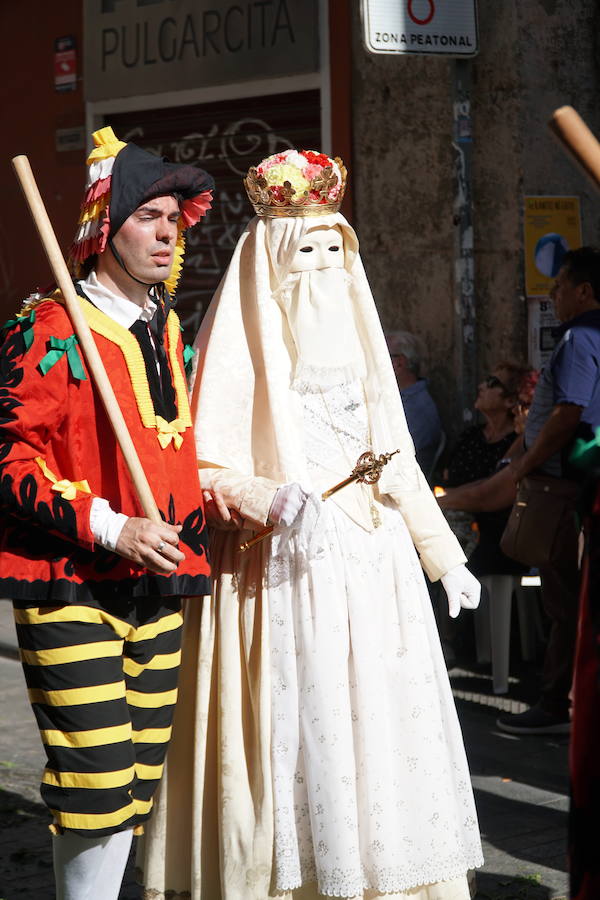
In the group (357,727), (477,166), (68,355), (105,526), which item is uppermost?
(477,166)

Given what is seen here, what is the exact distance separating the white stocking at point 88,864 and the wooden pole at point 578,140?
1.88m

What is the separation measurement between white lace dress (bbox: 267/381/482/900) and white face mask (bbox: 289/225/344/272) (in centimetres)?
67

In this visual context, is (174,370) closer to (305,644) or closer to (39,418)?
(39,418)

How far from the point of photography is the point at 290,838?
3531mm

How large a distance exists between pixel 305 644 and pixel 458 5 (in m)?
3.90

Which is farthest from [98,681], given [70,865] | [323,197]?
[323,197]

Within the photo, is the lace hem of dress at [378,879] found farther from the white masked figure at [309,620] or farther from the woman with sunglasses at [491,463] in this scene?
the woman with sunglasses at [491,463]

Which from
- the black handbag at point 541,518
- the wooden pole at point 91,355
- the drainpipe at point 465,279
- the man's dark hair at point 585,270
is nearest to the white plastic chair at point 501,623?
the black handbag at point 541,518

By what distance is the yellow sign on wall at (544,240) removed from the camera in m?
7.35

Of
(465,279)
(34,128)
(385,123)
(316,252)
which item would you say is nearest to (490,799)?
(316,252)

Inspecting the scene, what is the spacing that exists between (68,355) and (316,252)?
94 centimetres

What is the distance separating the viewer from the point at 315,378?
12.5 feet

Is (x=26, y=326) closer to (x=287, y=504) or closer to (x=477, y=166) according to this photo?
(x=287, y=504)

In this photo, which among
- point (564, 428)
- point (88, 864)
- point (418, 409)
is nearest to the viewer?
point (88, 864)
